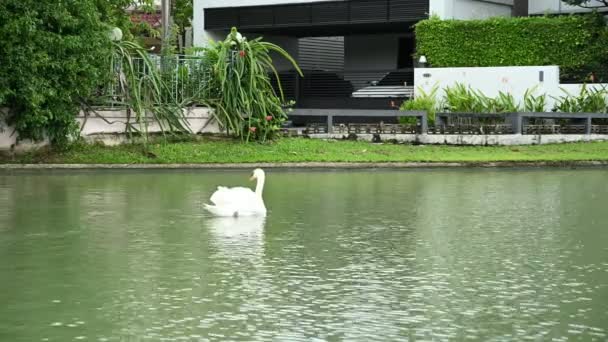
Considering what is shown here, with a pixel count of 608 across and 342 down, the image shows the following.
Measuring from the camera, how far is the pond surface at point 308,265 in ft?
31.1

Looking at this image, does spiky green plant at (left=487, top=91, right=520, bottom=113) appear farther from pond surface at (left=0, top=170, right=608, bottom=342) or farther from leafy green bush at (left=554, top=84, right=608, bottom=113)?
pond surface at (left=0, top=170, right=608, bottom=342)

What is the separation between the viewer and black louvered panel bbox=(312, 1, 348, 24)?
41438 millimetres

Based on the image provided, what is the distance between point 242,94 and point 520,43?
11.2 metres

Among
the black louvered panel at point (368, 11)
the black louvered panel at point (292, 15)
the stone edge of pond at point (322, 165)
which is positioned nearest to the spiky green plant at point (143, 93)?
the stone edge of pond at point (322, 165)

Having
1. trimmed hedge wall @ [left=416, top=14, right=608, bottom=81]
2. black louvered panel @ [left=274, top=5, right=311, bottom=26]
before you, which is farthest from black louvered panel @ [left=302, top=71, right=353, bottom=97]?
trimmed hedge wall @ [left=416, top=14, right=608, bottom=81]

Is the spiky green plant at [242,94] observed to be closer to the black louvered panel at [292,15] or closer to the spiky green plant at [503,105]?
the spiky green plant at [503,105]

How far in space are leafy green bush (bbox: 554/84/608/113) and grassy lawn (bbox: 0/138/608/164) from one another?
3.49 metres

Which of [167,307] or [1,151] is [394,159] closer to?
[1,151]

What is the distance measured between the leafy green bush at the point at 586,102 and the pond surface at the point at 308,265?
1252cm

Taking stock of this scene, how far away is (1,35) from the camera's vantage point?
25688 millimetres

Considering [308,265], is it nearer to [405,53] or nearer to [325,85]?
[325,85]

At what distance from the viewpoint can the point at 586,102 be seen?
111 feet

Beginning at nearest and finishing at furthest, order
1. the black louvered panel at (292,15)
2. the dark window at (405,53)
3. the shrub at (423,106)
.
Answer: the shrub at (423,106), the black louvered panel at (292,15), the dark window at (405,53)

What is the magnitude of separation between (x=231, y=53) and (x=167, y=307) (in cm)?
2137
